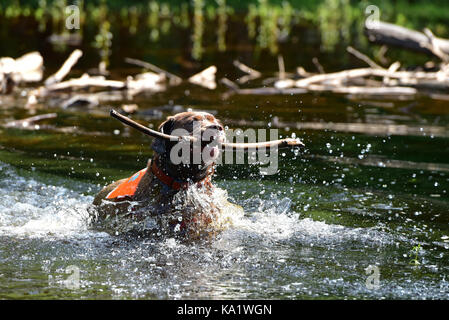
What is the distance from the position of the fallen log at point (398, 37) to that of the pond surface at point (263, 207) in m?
2.49

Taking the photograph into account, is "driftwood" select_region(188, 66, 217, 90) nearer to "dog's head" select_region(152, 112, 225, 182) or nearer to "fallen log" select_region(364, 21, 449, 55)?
"fallen log" select_region(364, 21, 449, 55)

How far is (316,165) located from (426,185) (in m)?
1.33

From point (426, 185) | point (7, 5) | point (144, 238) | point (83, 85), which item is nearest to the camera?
point (144, 238)

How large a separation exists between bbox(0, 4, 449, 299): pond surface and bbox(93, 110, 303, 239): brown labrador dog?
0.16m

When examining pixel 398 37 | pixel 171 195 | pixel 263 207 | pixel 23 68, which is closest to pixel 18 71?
pixel 23 68

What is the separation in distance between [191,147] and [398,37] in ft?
35.9

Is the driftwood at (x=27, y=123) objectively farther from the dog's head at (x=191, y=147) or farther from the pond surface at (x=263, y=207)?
the dog's head at (x=191, y=147)

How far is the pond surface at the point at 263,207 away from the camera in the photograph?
5.50 metres

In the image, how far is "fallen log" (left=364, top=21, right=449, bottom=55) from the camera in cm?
1588

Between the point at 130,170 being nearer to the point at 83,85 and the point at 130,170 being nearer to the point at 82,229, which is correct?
the point at 82,229

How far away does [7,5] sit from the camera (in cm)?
2520

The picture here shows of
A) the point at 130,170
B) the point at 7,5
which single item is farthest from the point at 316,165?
the point at 7,5

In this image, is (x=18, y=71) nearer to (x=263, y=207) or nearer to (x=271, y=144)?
(x=263, y=207)

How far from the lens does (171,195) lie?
6.39m
